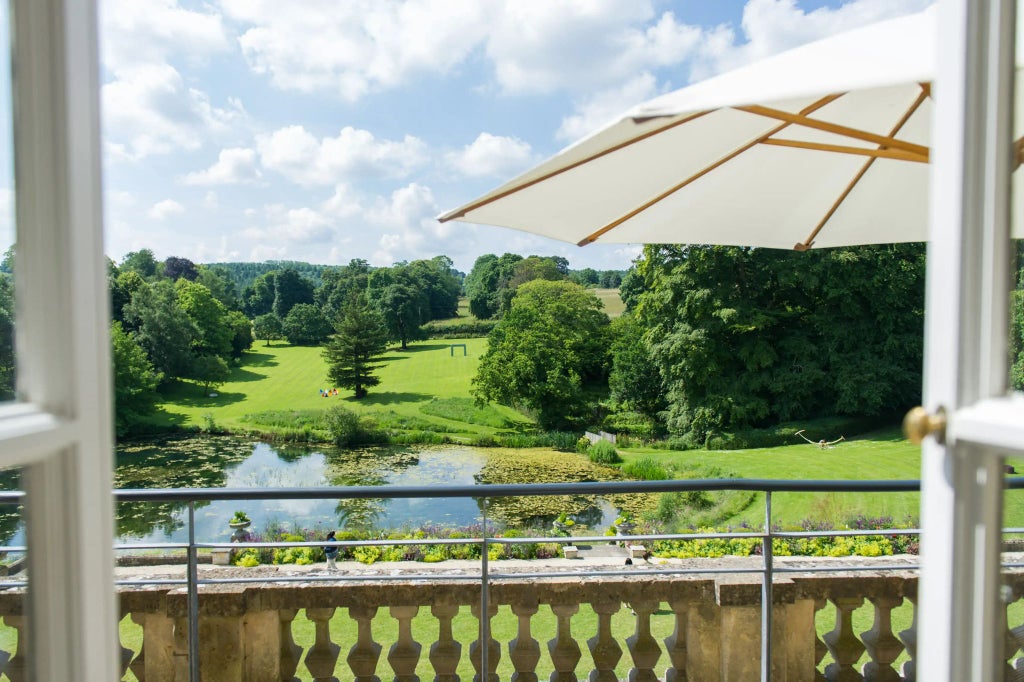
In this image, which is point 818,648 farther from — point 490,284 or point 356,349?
point 490,284

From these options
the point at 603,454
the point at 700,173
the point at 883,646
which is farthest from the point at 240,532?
the point at 700,173

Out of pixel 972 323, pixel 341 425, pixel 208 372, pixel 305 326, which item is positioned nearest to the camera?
pixel 972 323

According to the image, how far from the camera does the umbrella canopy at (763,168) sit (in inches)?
32.9

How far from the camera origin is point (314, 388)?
25562 millimetres

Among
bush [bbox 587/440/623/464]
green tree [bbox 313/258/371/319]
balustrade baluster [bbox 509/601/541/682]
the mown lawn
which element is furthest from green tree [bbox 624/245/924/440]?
balustrade baluster [bbox 509/601/541/682]

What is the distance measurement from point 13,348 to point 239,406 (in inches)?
1008

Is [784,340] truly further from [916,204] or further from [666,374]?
[916,204]

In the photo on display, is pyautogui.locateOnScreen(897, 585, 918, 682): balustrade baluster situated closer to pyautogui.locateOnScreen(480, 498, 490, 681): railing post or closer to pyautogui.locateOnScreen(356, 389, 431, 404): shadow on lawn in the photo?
pyautogui.locateOnScreen(480, 498, 490, 681): railing post

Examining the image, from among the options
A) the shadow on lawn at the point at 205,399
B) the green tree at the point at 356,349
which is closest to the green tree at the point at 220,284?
the shadow on lawn at the point at 205,399

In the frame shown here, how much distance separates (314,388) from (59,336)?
26.0 metres

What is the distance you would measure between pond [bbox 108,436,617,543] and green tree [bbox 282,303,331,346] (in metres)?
5.22

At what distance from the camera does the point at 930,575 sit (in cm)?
51

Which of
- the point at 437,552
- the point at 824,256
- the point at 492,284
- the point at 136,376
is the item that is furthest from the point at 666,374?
the point at 136,376

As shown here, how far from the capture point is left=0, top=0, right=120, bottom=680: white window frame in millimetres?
497
